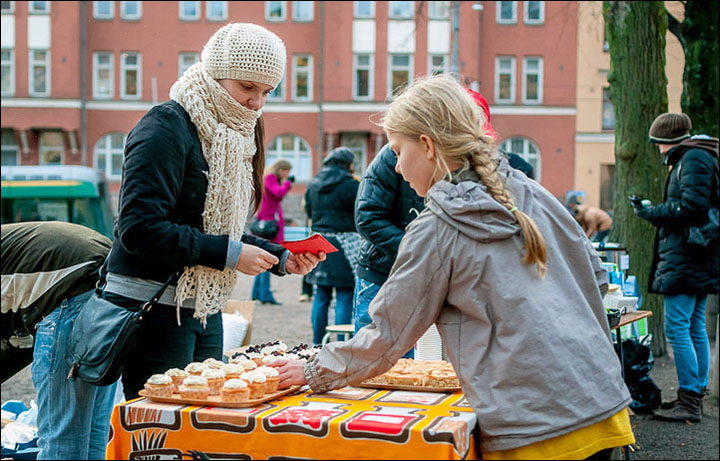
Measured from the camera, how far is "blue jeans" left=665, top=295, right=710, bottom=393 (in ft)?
17.7

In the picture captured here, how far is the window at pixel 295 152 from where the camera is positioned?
34.3 metres

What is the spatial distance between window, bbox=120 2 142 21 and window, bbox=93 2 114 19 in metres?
0.40

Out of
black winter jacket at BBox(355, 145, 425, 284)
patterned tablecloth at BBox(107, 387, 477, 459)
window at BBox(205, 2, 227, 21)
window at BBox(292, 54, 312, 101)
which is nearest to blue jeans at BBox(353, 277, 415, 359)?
black winter jacket at BBox(355, 145, 425, 284)

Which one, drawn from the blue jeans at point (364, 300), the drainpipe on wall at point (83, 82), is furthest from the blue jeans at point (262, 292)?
the drainpipe on wall at point (83, 82)

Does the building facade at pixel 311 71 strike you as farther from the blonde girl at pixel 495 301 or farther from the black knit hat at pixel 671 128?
the blonde girl at pixel 495 301

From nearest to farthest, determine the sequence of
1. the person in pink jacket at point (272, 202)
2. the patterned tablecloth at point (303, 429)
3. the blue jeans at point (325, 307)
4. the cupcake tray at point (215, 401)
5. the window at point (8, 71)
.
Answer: the patterned tablecloth at point (303, 429), the cupcake tray at point (215, 401), the blue jeans at point (325, 307), the person in pink jacket at point (272, 202), the window at point (8, 71)

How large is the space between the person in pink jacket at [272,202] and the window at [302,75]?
2314 centimetres

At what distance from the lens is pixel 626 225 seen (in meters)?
8.05

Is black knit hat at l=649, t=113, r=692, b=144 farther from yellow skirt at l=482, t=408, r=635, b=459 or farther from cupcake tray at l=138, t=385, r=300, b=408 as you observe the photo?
cupcake tray at l=138, t=385, r=300, b=408

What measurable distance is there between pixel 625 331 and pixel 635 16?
12.6 feet

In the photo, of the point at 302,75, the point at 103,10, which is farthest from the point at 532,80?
the point at 103,10

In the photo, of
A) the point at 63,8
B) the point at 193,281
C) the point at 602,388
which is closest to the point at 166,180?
the point at 193,281

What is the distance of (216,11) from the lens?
3441cm

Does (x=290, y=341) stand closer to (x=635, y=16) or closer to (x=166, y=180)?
(x=635, y=16)
